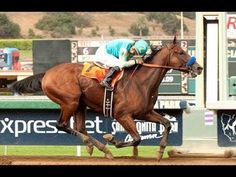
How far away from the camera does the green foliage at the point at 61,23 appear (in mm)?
63094

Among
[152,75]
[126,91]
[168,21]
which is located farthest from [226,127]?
[168,21]

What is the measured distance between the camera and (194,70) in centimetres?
804

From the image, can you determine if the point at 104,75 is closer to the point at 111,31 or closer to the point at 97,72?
the point at 97,72

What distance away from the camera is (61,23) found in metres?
65.3

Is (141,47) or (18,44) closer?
(141,47)

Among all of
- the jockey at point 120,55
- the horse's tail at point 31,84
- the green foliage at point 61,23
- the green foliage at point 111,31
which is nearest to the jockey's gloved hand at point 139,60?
the jockey at point 120,55

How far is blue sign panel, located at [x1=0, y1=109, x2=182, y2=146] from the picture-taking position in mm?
9664

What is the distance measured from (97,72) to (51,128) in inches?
68.9

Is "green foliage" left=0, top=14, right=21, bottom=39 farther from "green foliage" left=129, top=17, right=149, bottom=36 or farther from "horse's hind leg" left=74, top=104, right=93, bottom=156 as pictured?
"horse's hind leg" left=74, top=104, right=93, bottom=156

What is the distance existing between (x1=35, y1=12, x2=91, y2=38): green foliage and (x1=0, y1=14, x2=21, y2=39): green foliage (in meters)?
4.02

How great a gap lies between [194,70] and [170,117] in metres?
1.73

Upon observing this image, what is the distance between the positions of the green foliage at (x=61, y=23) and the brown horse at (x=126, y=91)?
53.3 m

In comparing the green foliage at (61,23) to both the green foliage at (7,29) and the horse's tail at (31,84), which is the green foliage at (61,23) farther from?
the horse's tail at (31,84)
